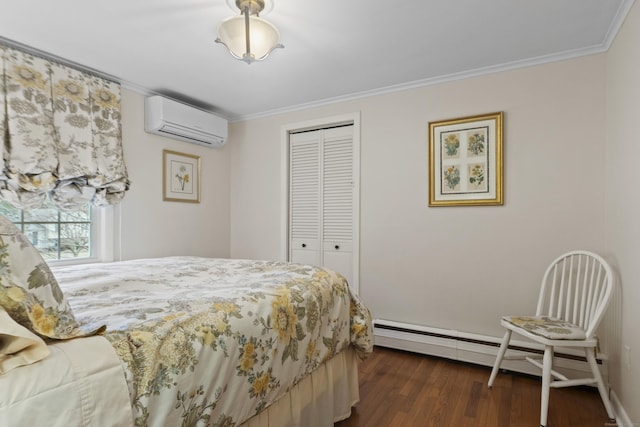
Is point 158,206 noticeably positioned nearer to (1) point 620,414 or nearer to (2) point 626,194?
(2) point 626,194

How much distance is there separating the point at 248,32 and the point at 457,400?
254 centimetres

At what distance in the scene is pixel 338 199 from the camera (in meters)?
3.38

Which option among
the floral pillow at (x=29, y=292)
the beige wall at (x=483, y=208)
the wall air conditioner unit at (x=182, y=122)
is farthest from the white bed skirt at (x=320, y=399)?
the wall air conditioner unit at (x=182, y=122)

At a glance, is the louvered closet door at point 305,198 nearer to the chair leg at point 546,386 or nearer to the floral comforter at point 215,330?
the floral comforter at point 215,330

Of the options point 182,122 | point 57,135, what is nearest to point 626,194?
point 182,122

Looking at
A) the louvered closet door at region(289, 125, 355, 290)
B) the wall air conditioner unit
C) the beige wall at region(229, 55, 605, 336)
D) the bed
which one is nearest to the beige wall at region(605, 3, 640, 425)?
the beige wall at region(229, 55, 605, 336)

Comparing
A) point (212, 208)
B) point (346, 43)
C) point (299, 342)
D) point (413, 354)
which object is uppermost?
point (346, 43)

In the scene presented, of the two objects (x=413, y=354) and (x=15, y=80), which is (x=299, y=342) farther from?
(x=15, y=80)

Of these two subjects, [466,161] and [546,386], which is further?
[466,161]

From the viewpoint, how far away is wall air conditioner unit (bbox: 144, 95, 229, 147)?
303cm

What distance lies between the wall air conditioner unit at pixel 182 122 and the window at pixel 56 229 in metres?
0.94

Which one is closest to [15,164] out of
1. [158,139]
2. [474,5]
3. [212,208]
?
[158,139]

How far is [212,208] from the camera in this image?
382 centimetres

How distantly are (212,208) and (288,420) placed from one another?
2761 millimetres
